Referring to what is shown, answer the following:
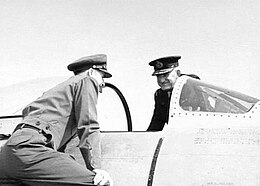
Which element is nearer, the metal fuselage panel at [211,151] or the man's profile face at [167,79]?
the metal fuselage panel at [211,151]

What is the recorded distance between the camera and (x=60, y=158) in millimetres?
4621

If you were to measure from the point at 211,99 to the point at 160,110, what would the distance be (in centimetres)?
162

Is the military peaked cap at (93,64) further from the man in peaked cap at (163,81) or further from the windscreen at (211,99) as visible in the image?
the man in peaked cap at (163,81)

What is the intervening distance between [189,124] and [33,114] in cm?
186

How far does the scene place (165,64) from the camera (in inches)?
307

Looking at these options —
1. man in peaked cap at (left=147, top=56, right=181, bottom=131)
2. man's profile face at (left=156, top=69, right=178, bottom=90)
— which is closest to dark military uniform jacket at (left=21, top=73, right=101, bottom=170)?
man in peaked cap at (left=147, top=56, right=181, bottom=131)

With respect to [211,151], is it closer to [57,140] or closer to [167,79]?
[57,140]

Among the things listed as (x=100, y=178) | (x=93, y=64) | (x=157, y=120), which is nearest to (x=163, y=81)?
(x=157, y=120)

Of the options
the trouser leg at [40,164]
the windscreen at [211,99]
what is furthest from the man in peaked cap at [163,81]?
the trouser leg at [40,164]

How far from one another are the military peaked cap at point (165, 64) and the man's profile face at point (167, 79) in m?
0.07

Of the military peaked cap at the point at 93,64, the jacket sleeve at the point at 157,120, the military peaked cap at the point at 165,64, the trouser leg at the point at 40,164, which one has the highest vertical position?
the military peaked cap at the point at 93,64

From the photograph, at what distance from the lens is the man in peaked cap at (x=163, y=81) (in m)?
7.30

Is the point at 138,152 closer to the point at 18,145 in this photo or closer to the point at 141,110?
the point at 18,145

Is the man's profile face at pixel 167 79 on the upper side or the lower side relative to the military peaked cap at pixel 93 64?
A: lower
